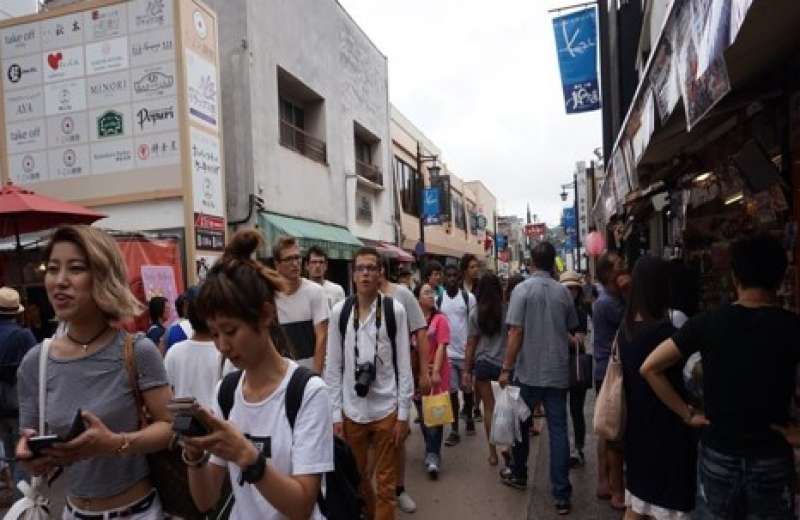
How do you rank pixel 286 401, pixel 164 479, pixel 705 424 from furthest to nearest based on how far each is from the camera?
pixel 705 424, pixel 164 479, pixel 286 401

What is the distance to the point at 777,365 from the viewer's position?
2.49 m

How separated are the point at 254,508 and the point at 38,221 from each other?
5.66 metres

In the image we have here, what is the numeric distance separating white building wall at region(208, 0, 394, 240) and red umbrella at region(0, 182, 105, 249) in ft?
16.9

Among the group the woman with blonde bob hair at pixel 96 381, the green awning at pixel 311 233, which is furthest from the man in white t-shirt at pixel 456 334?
the woman with blonde bob hair at pixel 96 381

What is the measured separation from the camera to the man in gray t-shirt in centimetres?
→ 464

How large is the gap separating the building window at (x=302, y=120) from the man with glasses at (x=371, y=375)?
34.7 feet

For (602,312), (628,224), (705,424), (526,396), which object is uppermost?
(628,224)

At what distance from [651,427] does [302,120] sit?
13598mm

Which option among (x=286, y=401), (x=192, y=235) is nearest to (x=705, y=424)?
(x=286, y=401)

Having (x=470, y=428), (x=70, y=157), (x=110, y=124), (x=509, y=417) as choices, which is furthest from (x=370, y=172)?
(x=509, y=417)

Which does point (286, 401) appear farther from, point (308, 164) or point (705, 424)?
point (308, 164)

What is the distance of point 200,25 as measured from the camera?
404 inches

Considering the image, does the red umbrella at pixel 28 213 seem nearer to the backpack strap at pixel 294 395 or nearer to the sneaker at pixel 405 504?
the sneaker at pixel 405 504

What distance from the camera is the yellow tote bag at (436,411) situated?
16.7ft
